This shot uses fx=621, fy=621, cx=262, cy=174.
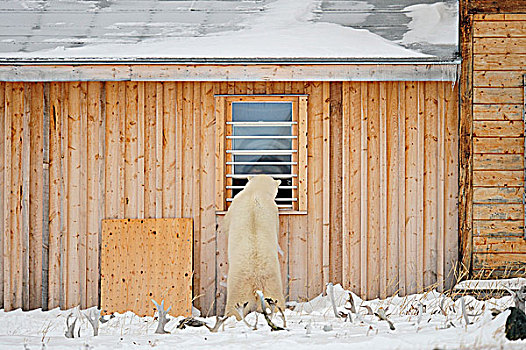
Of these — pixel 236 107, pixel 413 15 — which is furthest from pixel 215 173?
pixel 413 15

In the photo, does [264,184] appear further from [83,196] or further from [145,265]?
[83,196]

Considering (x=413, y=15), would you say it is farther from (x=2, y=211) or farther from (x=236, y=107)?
(x=2, y=211)

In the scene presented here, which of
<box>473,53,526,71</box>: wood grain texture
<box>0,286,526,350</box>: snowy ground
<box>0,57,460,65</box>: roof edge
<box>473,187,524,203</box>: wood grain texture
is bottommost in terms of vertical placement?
<box>0,286,526,350</box>: snowy ground

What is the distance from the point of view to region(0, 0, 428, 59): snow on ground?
7258 mm

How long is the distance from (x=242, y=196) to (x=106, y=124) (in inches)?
78.9

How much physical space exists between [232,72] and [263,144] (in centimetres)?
107

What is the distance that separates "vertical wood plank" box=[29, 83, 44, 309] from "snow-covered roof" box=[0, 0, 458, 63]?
2.55 feet

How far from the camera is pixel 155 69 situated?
24.1 feet

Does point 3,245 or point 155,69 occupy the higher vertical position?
point 155,69

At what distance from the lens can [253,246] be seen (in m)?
6.84

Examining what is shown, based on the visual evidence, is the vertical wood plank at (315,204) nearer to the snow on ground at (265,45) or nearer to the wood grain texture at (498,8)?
the snow on ground at (265,45)

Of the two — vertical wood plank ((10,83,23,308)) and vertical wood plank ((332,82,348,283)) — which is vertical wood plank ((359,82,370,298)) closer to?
vertical wood plank ((332,82,348,283))

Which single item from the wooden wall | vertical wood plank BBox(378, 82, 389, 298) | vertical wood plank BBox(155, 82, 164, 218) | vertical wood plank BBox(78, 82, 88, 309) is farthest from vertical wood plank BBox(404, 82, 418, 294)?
vertical wood plank BBox(78, 82, 88, 309)

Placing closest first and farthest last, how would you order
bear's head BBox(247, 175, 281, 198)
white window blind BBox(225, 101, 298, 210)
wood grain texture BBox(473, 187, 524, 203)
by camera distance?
bear's head BBox(247, 175, 281, 198), wood grain texture BBox(473, 187, 524, 203), white window blind BBox(225, 101, 298, 210)
